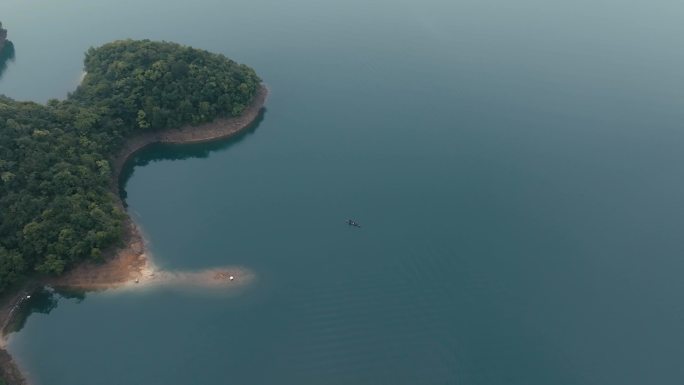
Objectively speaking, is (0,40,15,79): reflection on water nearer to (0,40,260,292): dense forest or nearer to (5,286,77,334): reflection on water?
(0,40,260,292): dense forest

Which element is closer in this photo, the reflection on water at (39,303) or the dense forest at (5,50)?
the reflection on water at (39,303)

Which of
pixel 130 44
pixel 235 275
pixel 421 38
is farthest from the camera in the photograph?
pixel 421 38

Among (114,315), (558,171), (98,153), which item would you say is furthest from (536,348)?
(98,153)

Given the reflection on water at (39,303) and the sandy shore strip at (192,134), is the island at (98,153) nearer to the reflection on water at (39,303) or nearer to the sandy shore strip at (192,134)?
the sandy shore strip at (192,134)

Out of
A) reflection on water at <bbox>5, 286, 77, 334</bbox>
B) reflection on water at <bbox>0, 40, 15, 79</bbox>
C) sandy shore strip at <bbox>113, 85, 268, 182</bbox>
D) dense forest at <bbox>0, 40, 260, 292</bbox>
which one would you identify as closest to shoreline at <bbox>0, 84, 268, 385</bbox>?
reflection on water at <bbox>5, 286, 77, 334</bbox>

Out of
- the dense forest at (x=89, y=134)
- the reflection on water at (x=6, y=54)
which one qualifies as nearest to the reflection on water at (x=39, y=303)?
the dense forest at (x=89, y=134)

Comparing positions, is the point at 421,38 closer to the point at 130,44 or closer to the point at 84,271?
the point at 130,44
